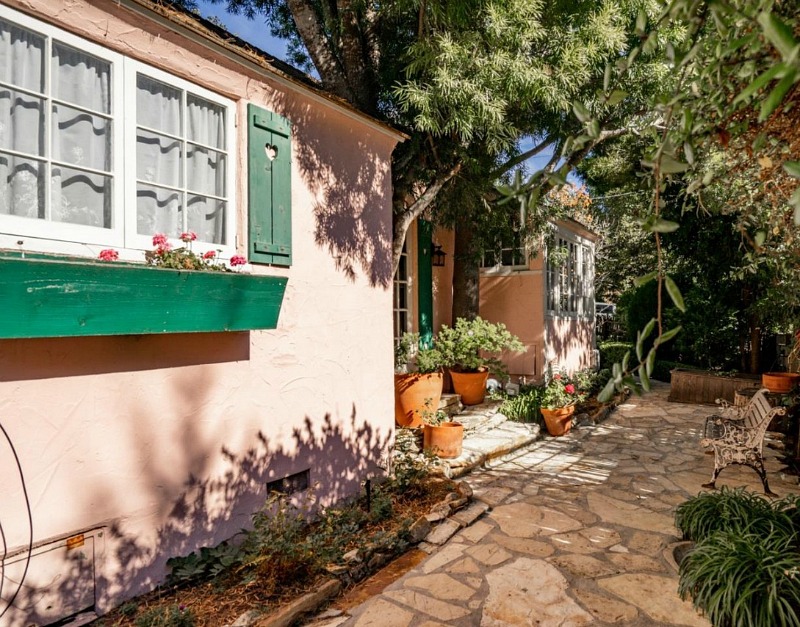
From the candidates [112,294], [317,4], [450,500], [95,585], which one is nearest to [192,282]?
[112,294]

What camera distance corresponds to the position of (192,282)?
10.1 ft

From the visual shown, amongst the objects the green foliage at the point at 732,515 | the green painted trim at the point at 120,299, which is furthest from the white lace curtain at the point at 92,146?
the green foliage at the point at 732,515

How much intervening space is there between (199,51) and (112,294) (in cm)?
191

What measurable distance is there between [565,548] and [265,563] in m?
2.39

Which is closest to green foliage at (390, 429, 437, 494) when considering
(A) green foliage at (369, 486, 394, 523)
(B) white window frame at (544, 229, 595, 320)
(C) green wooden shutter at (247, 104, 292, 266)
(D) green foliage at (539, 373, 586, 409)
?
(A) green foliage at (369, 486, 394, 523)

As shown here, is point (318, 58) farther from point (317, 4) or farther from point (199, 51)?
point (199, 51)

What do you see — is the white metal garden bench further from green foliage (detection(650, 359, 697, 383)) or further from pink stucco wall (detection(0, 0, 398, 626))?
green foliage (detection(650, 359, 697, 383))

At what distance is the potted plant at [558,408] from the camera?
7.45 m

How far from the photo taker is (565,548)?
3.95m

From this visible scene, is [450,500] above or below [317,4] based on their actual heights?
below

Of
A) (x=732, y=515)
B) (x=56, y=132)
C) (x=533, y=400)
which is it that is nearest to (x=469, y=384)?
(x=533, y=400)

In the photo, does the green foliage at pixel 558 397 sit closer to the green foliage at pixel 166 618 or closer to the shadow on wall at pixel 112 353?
the shadow on wall at pixel 112 353

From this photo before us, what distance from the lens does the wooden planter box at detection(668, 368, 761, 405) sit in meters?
9.52

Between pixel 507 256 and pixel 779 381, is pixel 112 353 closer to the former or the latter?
pixel 507 256
